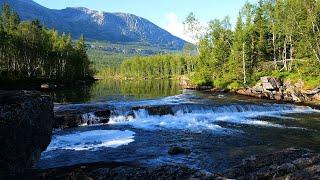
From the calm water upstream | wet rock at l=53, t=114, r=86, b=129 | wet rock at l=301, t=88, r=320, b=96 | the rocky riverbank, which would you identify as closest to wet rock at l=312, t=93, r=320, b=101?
the rocky riverbank

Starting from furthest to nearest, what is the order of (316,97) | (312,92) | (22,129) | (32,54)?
(32,54) → (312,92) → (316,97) → (22,129)

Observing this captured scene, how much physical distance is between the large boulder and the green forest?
186 feet

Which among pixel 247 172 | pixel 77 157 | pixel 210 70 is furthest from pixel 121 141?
pixel 210 70

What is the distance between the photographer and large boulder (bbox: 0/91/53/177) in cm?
1962

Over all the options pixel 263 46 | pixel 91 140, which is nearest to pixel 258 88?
pixel 263 46

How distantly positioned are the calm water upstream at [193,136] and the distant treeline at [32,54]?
160 ft

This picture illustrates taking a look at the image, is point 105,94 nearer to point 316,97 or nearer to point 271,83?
point 271,83

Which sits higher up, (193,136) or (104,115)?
(104,115)

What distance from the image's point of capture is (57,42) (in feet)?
439

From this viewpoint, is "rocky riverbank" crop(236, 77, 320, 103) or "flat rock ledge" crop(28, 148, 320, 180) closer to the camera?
"flat rock ledge" crop(28, 148, 320, 180)

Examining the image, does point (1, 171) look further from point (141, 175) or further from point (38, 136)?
point (141, 175)

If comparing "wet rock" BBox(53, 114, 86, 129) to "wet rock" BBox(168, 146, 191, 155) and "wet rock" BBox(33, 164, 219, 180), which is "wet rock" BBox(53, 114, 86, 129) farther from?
"wet rock" BBox(33, 164, 219, 180)

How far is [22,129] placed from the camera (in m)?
21.1

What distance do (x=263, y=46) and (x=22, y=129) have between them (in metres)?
84.0
